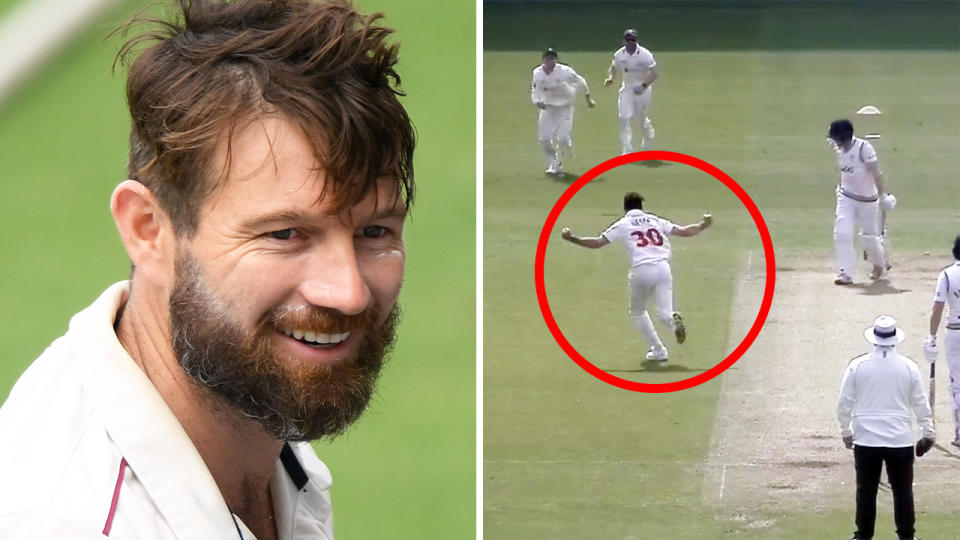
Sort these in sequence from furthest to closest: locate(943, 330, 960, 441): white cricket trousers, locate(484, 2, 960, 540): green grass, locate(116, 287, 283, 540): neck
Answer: locate(943, 330, 960, 441): white cricket trousers → locate(484, 2, 960, 540): green grass → locate(116, 287, 283, 540): neck

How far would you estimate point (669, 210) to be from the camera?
13.9 m

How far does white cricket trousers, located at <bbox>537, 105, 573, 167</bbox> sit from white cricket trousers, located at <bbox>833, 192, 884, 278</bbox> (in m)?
3.52

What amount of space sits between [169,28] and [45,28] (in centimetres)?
712

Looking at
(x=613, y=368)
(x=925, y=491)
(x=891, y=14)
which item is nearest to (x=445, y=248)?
(x=613, y=368)

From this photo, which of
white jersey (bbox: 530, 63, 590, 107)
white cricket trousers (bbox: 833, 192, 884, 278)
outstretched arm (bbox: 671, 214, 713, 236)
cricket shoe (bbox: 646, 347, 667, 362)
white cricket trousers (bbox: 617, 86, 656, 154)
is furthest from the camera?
white cricket trousers (bbox: 617, 86, 656, 154)

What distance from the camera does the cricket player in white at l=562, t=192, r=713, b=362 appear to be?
35.0 feet

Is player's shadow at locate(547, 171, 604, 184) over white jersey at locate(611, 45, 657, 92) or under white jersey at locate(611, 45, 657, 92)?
under

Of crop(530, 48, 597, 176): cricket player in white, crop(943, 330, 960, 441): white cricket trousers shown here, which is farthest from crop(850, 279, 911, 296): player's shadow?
crop(530, 48, 597, 176): cricket player in white

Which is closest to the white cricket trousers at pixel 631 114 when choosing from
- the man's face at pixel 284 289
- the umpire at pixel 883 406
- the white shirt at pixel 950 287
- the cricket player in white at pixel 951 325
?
the cricket player in white at pixel 951 325

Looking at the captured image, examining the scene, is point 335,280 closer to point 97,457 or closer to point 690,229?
point 97,457

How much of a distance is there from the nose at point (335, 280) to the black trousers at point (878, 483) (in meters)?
6.94

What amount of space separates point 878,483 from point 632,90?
819 centimetres

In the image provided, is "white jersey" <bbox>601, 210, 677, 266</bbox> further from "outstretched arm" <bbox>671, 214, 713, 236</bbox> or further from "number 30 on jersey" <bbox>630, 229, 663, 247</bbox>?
"outstretched arm" <bbox>671, 214, 713, 236</bbox>

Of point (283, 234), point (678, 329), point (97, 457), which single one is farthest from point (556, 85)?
point (97, 457)
